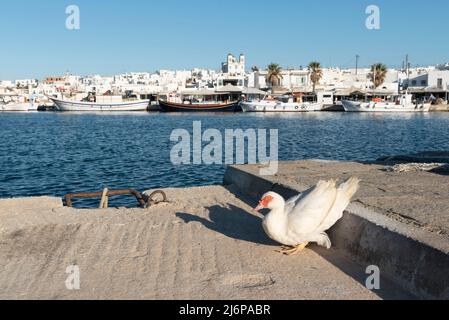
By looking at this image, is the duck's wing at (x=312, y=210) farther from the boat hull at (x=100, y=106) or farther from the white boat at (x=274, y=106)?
the boat hull at (x=100, y=106)

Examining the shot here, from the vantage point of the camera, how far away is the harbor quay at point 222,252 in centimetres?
463

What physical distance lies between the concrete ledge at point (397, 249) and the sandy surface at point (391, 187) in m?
0.32

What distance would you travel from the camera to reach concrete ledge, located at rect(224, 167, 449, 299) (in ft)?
14.4

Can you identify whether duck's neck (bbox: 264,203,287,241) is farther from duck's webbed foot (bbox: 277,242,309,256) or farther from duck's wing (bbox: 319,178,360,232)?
duck's wing (bbox: 319,178,360,232)

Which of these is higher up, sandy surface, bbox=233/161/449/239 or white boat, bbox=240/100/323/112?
white boat, bbox=240/100/323/112

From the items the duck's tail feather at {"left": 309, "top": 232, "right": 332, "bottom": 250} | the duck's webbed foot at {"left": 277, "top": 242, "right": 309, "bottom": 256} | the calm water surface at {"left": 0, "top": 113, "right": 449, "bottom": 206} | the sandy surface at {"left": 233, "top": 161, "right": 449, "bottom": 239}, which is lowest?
the calm water surface at {"left": 0, "top": 113, "right": 449, "bottom": 206}

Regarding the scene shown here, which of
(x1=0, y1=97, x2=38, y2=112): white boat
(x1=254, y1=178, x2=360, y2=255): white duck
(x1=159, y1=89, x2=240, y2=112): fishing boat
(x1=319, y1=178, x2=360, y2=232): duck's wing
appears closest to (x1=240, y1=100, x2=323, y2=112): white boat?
(x1=159, y1=89, x2=240, y2=112): fishing boat

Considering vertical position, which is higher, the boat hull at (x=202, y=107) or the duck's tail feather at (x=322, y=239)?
the boat hull at (x=202, y=107)

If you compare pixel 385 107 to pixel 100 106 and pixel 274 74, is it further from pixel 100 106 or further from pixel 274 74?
pixel 100 106

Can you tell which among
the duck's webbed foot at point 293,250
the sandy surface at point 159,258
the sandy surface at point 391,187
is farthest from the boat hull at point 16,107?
the duck's webbed foot at point 293,250

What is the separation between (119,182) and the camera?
19141 millimetres

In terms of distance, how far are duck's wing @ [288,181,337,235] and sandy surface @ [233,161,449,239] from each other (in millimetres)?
842

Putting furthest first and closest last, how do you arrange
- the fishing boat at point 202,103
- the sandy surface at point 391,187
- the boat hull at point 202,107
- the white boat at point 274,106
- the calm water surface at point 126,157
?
the fishing boat at point 202,103, the boat hull at point 202,107, the white boat at point 274,106, the calm water surface at point 126,157, the sandy surface at point 391,187

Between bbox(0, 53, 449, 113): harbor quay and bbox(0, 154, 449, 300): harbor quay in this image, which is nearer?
bbox(0, 154, 449, 300): harbor quay
